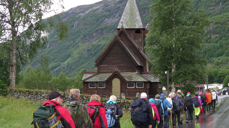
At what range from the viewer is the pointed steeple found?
45.4 m

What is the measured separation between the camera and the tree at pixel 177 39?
89.3 ft

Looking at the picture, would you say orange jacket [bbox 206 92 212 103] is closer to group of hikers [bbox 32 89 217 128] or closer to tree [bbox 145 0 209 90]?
tree [bbox 145 0 209 90]

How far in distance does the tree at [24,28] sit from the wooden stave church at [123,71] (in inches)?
552

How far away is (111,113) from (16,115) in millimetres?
8490

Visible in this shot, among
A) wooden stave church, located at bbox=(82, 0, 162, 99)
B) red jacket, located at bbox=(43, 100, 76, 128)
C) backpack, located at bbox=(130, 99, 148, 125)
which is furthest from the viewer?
wooden stave church, located at bbox=(82, 0, 162, 99)

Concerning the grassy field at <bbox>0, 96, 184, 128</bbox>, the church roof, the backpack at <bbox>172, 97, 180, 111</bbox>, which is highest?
the church roof

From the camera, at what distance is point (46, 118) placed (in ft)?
17.5

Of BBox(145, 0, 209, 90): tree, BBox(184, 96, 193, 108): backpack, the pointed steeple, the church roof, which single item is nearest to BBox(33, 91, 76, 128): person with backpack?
BBox(184, 96, 193, 108): backpack

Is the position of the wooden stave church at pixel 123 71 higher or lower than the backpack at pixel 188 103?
higher

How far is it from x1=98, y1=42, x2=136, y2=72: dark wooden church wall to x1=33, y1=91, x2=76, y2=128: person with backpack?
113ft

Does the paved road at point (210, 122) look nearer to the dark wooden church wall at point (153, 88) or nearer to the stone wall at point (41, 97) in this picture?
the stone wall at point (41, 97)

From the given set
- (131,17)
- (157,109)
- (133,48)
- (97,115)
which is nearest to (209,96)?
(157,109)

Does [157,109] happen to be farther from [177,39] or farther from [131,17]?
[131,17]

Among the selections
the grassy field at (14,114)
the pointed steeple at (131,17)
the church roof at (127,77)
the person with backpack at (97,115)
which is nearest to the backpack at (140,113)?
the person with backpack at (97,115)
